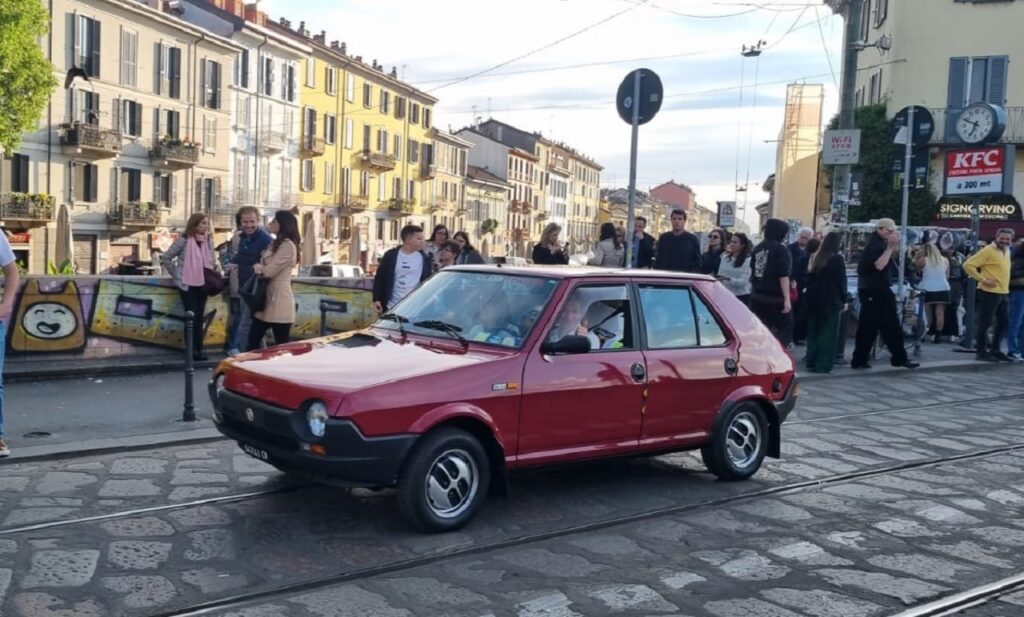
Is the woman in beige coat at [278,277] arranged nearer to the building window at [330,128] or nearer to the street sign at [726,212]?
the street sign at [726,212]

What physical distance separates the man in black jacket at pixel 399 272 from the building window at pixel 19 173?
38030 mm

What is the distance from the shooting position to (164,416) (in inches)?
355

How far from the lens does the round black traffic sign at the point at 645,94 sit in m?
11.1

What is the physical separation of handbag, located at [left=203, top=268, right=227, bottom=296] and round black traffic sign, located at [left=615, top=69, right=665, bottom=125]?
502cm

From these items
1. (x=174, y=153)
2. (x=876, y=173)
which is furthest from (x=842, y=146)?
(x=174, y=153)

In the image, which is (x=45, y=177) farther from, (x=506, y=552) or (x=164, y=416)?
(x=506, y=552)

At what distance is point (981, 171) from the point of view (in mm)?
16547

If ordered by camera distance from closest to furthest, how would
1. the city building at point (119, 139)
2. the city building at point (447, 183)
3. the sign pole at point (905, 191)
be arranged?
the sign pole at point (905, 191)
the city building at point (119, 139)
the city building at point (447, 183)

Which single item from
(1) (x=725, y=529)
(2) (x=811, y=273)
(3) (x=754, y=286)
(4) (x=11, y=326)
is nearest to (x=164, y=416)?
(4) (x=11, y=326)

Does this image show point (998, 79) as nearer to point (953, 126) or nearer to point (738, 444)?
point (953, 126)

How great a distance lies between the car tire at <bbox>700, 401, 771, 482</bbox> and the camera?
7203 millimetres

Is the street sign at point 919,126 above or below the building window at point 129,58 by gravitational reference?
below

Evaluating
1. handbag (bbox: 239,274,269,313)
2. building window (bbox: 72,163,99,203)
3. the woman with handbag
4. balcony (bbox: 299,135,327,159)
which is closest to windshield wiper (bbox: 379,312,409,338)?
handbag (bbox: 239,274,269,313)

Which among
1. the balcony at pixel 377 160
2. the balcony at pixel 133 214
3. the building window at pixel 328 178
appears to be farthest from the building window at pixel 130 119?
the balcony at pixel 377 160
